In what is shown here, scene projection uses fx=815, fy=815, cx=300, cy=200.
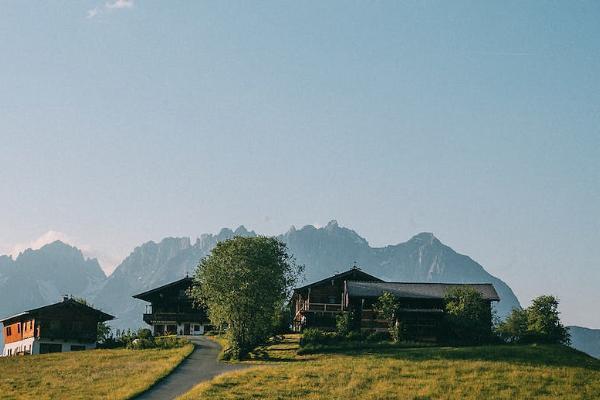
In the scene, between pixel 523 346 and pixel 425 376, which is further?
pixel 523 346

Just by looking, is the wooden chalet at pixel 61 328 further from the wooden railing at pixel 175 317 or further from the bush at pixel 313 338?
the bush at pixel 313 338

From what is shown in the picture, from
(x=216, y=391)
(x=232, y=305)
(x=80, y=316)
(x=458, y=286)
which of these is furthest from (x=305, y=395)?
(x=80, y=316)

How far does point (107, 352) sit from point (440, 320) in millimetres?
33666

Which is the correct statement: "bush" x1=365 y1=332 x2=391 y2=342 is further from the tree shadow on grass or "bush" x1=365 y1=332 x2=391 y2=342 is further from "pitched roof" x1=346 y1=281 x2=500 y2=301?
"pitched roof" x1=346 y1=281 x2=500 y2=301

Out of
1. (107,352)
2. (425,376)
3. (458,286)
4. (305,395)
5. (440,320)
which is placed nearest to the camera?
(305,395)

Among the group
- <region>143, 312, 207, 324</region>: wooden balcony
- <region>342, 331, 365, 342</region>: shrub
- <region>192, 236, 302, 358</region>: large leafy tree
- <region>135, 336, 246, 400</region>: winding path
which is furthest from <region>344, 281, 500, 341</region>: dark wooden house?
<region>143, 312, 207, 324</region>: wooden balcony

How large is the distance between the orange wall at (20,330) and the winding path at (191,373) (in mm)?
26360

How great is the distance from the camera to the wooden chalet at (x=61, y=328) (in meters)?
93.2

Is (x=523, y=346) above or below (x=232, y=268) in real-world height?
below

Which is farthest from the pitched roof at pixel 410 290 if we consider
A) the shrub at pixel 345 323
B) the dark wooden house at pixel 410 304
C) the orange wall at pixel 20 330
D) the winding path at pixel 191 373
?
the orange wall at pixel 20 330

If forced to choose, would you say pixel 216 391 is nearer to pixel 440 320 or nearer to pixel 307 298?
pixel 440 320

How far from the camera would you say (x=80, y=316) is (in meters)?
95.6

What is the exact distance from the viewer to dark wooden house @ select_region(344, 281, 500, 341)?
83750 millimetres

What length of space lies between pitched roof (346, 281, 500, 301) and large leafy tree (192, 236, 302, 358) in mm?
15555
